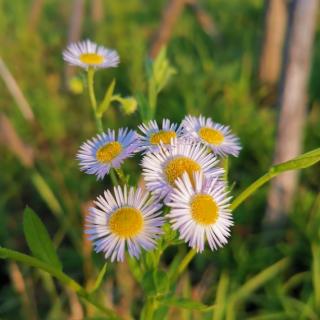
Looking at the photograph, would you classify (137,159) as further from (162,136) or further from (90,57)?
(162,136)

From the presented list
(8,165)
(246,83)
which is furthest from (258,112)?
(8,165)

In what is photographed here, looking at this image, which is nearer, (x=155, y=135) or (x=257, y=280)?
→ (x=155, y=135)

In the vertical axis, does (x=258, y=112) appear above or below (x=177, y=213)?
above

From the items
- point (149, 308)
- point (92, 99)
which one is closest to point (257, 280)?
point (149, 308)

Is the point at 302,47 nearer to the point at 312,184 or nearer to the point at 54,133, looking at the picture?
the point at 312,184

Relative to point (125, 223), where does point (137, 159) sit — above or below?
above

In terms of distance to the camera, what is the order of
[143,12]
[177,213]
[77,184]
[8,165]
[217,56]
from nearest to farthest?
[177,213] → [77,184] → [8,165] → [217,56] → [143,12]

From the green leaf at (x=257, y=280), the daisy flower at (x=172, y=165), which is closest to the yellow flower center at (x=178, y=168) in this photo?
the daisy flower at (x=172, y=165)
